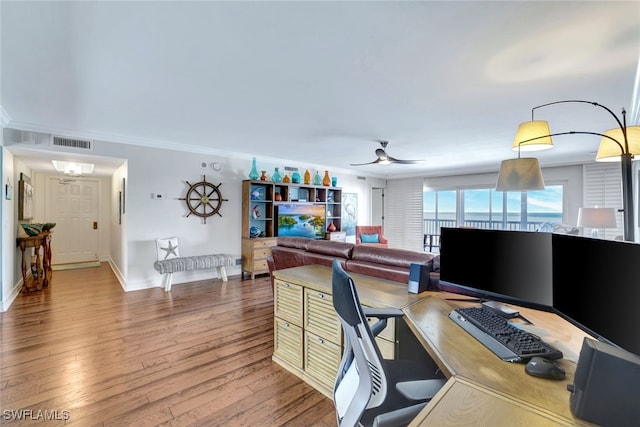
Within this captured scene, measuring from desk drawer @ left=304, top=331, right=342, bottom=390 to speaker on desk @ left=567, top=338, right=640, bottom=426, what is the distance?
1.41 meters

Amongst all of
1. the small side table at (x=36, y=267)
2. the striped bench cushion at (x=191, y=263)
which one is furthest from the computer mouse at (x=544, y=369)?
the small side table at (x=36, y=267)

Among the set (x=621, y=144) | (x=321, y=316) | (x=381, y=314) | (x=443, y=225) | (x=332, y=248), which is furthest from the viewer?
(x=443, y=225)

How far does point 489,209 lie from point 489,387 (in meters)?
7.30

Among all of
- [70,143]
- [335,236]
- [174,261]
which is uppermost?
[70,143]

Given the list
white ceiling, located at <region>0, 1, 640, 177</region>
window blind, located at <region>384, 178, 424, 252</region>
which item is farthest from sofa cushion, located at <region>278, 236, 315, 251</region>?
window blind, located at <region>384, 178, 424, 252</region>

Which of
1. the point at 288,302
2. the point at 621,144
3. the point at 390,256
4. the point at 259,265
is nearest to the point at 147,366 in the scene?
the point at 288,302

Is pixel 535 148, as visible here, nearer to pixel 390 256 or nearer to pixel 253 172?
pixel 390 256

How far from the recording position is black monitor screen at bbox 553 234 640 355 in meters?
0.85

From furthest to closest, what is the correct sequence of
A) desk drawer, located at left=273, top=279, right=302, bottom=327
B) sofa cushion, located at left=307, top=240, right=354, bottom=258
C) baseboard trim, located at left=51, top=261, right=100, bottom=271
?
baseboard trim, located at left=51, top=261, right=100, bottom=271, sofa cushion, located at left=307, top=240, right=354, bottom=258, desk drawer, located at left=273, top=279, right=302, bottom=327

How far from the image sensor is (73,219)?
686 cm

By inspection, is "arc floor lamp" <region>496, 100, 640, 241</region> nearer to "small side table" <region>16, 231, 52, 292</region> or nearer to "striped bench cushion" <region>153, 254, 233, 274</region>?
"striped bench cushion" <region>153, 254, 233, 274</region>

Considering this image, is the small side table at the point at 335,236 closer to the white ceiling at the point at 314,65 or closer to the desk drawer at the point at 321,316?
the white ceiling at the point at 314,65

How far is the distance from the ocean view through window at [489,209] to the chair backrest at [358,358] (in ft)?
19.0

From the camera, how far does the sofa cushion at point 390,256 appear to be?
227 cm
